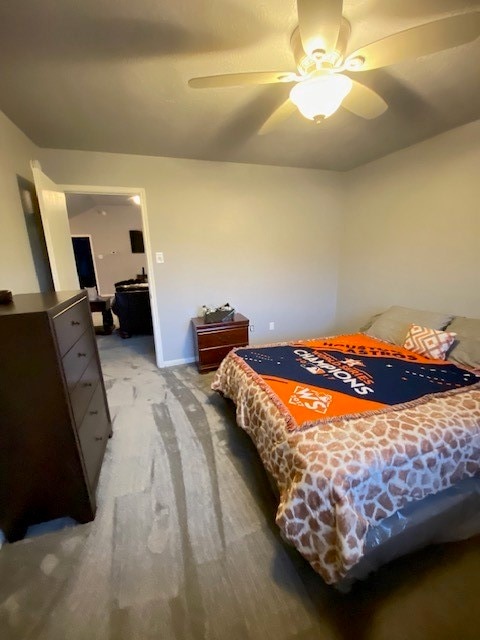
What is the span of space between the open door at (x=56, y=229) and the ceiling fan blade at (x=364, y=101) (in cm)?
218

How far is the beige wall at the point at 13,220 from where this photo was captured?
1.76 meters

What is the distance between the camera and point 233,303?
11.3ft

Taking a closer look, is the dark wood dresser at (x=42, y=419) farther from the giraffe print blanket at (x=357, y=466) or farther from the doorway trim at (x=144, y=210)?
the doorway trim at (x=144, y=210)

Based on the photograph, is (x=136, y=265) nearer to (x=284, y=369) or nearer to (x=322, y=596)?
(x=284, y=369)

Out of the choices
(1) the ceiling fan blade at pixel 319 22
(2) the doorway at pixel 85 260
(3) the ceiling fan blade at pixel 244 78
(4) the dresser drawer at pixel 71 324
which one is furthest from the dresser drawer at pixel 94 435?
(2) the doorway at pixel 85 260

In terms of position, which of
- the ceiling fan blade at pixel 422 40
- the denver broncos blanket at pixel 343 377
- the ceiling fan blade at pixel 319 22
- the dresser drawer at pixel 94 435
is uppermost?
the ceiling fan blade at pixel 319 22

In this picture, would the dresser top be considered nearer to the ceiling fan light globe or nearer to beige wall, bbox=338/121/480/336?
the ceiling fan light globe

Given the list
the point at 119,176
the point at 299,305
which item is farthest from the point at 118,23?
the point at 299,305

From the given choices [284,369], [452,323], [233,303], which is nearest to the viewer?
[284,369]

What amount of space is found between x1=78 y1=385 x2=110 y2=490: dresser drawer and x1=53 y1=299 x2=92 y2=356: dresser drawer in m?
0.45

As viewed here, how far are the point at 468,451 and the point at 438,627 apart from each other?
67 centimetres

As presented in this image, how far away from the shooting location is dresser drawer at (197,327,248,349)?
2949mm

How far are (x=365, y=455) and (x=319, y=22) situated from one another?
1.67m

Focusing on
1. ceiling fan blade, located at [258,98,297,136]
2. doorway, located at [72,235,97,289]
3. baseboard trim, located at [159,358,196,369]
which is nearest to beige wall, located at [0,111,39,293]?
baseboard trim, located at [159,358,196,369]
